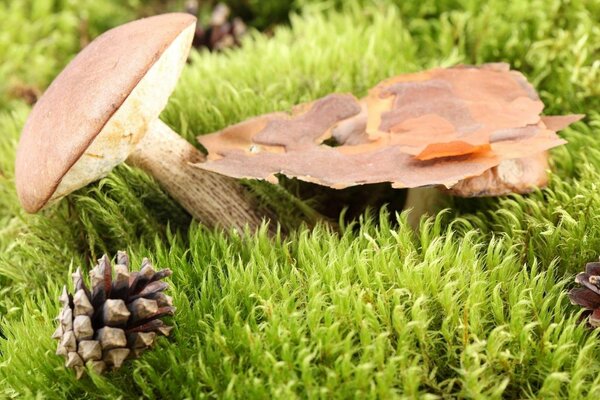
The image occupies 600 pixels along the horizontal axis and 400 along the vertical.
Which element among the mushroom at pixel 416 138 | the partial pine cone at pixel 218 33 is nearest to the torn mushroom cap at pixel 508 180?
the mushroom at pixel 416 138

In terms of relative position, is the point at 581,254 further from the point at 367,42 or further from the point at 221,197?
the point at 367,42

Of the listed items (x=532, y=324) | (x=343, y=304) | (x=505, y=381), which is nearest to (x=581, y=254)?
(x=532, y=324)

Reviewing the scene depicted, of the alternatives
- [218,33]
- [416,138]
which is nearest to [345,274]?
[416,138]

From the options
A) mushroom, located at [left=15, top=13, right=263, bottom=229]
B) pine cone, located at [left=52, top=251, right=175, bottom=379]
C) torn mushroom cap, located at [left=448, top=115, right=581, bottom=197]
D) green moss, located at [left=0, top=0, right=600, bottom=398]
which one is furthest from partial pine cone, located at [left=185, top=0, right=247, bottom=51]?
pine cone, located at [left=52, top=251, right=175, bottom=379]

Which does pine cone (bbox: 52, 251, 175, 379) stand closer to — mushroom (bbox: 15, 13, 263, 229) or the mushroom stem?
mushroom (bbox: 15, 13, 263, 229)

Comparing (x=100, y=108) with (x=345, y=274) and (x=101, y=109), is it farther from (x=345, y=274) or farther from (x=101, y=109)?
(x=345, y=274)
